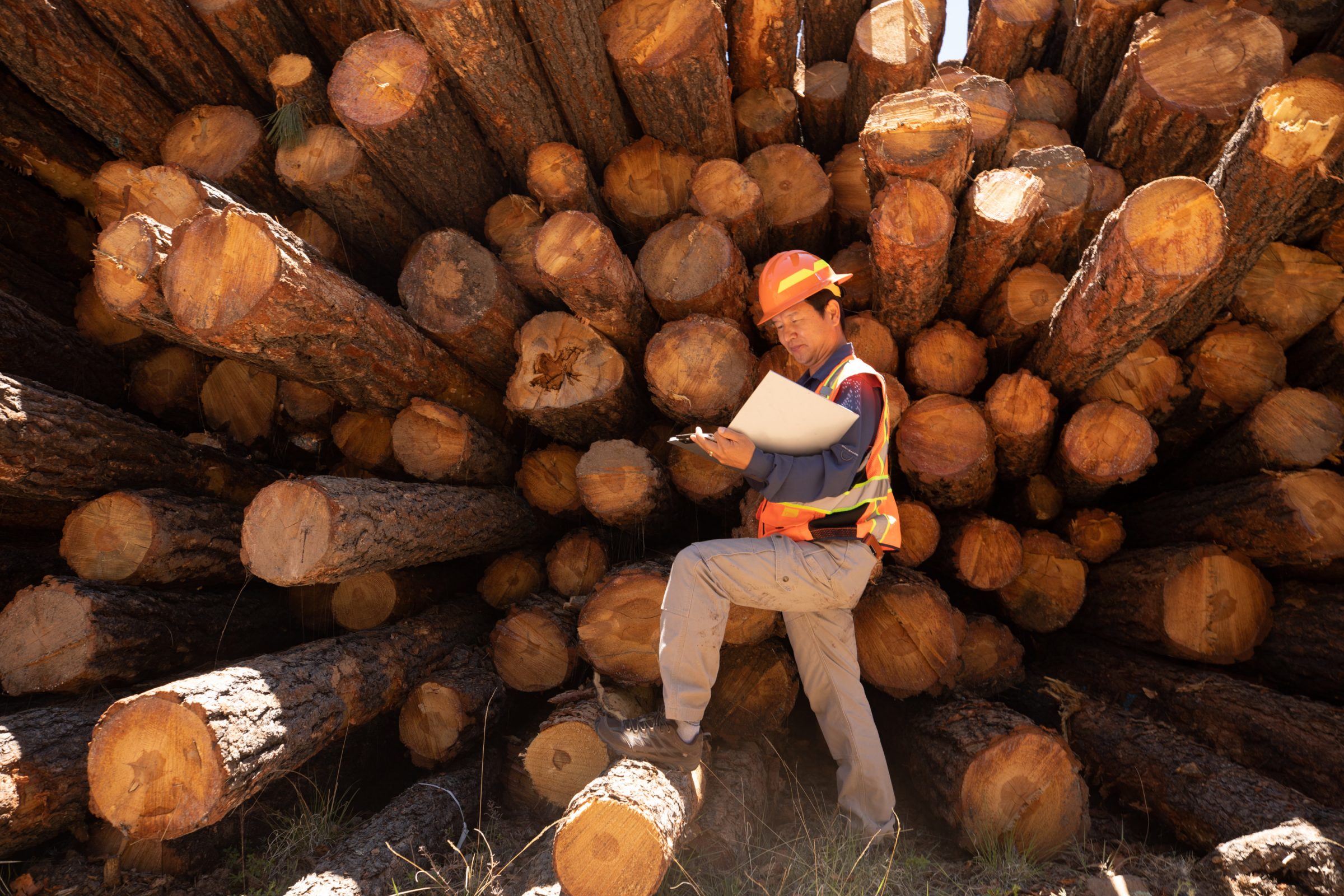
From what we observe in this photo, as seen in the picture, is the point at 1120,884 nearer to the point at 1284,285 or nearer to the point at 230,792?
the point at 1284,285

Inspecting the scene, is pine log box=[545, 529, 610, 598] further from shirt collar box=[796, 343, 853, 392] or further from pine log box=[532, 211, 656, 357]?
shirt collar box=[796, 343, 853, 392]

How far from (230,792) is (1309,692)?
4.42m

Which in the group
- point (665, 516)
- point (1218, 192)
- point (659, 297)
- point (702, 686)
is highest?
point (659, 297)

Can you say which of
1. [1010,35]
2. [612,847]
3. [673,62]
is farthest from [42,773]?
[1010,35]

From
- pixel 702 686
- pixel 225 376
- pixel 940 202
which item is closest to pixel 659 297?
pixel 940 202

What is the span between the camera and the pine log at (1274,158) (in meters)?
2.99

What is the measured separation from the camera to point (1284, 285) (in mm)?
3715

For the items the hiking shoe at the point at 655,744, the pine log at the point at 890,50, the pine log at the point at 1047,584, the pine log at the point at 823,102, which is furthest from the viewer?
the pine log at the point at 823,102

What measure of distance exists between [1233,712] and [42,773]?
481cm

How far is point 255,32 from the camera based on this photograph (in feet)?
12.1

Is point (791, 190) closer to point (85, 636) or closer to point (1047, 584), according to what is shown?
point (1047, 584)

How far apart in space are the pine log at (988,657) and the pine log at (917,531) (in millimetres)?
547

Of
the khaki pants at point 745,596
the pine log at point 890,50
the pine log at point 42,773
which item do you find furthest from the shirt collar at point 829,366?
the pine log at point 42,773

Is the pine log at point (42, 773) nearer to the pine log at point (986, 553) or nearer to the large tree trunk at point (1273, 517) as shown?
the pine log at point (986, 553)
